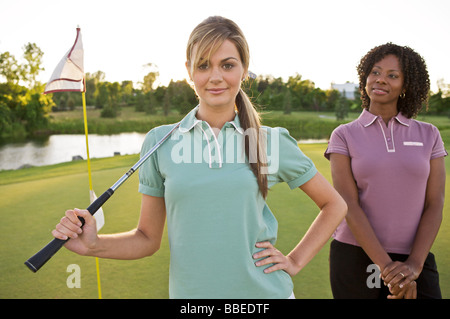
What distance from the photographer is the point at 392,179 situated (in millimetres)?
1646

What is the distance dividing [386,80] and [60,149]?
29149 mm

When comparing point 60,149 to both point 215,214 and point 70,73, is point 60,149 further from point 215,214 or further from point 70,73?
point 215,214

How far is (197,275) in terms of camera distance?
46.9 inches

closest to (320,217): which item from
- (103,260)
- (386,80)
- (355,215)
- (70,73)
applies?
(355,215)

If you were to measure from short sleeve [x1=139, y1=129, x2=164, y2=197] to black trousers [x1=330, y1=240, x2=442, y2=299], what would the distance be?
878mm

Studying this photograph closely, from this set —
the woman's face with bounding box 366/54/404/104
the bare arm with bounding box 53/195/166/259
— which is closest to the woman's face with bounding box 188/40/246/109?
the bare arm with bounding box 53/195/166/259

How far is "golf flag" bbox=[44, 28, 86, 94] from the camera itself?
2461 mm

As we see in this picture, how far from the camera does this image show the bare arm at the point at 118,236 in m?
1.14

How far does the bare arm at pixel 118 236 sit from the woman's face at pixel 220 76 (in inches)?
13.9

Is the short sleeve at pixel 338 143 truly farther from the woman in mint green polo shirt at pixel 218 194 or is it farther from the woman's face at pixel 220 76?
the woman's face at pixel 220 76

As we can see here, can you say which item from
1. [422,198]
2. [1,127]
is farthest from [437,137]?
[1,127]

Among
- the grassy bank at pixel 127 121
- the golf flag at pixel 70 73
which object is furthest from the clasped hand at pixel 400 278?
the grassy bank at pixel 127 121

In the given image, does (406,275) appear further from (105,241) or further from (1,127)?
(1,127)

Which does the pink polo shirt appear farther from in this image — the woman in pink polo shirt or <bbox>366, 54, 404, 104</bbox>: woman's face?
<bbox>366, 54, 404, 104</bbox>: woman's face
